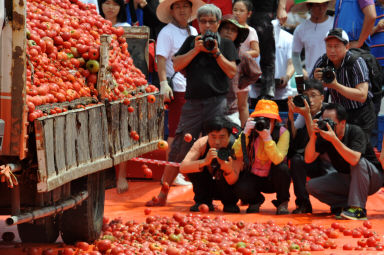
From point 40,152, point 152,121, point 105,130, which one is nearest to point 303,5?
point 152,121

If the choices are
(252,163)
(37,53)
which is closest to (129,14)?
(252,163)

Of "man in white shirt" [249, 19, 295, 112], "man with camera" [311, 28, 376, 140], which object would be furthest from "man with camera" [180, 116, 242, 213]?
"man in white shirt" [249, 19, 295, 112]

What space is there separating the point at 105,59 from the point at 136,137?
2.41 ft

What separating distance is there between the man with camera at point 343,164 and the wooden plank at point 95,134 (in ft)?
8.52

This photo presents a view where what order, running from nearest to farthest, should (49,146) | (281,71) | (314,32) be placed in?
(49,146) < (314,32) < (281,71)

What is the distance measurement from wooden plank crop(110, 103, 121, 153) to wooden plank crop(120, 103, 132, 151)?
0.07 m

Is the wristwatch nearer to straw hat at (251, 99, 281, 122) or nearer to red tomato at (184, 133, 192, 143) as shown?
straw hat at (251, 99, 281, 122)

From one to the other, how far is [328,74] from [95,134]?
313cm

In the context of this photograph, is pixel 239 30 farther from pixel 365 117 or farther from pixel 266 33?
pixel 365 117

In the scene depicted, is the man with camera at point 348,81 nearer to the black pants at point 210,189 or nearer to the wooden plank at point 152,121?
the black pants at point 210,189

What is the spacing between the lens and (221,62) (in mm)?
8055

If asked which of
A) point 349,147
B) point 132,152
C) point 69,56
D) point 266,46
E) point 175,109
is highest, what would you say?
point 266,46

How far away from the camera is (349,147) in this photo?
760 cm

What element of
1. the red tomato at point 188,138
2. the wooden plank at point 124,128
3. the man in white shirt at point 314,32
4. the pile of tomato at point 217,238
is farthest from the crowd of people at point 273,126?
the wooden plank at point 124,128
